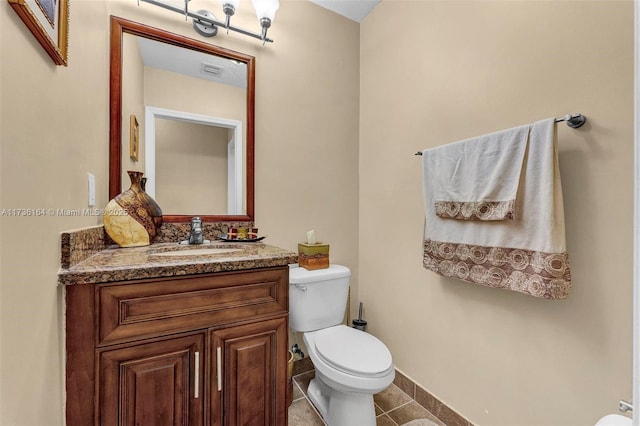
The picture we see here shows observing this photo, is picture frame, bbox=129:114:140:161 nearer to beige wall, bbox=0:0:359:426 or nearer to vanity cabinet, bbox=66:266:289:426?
beige wall, bbox=0:0:359:426

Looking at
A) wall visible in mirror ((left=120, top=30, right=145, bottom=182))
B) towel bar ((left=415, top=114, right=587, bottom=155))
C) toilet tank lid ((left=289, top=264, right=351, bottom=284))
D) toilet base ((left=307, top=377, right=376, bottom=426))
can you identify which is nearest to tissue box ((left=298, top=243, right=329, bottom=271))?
toilet tank lid ((left=289, top=264, right=351, bottom=284))

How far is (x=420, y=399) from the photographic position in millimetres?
1562

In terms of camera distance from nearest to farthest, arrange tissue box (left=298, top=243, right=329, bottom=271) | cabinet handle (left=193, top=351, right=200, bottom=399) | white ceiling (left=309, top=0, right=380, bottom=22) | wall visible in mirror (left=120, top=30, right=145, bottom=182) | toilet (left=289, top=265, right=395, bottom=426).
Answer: cabinet handle (left=193, top=351, right=200, bottom=399) → toilet (left=289, top=265, right=395, bottom=426) → wall visible in mirror (left=120, top=30, right=145, bottom=182) → tissue box (left=298, top=243, right=329, bottom=271) → white ceiling (left=309, top=0, right=380, bottom=22)

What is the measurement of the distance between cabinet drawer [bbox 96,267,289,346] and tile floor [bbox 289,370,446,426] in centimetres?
84

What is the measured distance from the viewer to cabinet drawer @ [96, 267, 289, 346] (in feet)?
2.65

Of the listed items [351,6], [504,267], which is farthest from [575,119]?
[351,6]

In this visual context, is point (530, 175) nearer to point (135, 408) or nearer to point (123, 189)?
point (135, 408)

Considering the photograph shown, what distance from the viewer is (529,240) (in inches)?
41.1

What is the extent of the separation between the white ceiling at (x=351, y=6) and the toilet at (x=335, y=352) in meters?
1.81

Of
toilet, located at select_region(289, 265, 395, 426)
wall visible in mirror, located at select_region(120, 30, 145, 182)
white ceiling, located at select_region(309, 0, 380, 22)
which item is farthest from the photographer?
white ceiling, located at select_region(309, 0, 380, 22)

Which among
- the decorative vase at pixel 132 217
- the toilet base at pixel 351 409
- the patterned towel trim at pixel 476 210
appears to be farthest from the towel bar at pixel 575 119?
the decorative vase at pixel 132 217

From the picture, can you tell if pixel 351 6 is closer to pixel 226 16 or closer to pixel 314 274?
pixel 226 16

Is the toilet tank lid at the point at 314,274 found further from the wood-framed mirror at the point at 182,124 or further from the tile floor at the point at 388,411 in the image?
the tile floor at the point at 388,411

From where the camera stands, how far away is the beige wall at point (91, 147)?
21.0 inches
